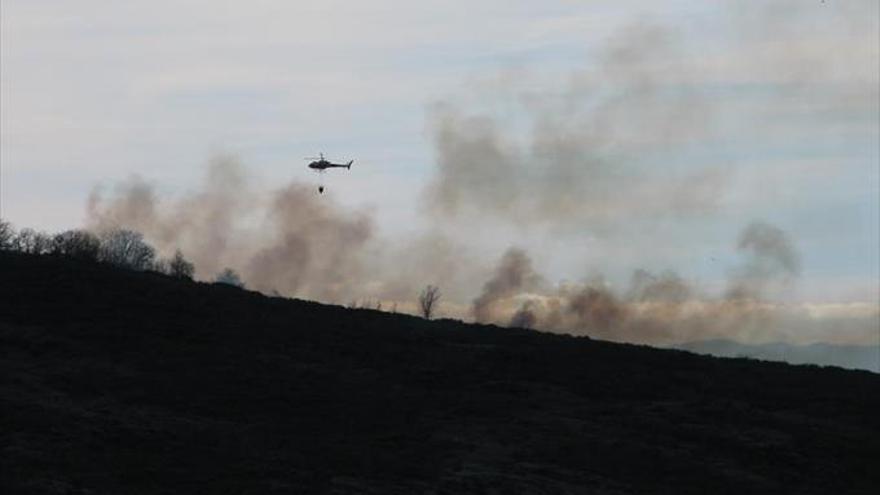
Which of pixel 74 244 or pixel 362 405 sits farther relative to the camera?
pixel 74 244

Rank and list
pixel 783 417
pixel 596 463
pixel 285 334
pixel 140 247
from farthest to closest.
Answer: pixel 140 247 → pixel 285 334 → pixel 783 417 → pixel 596 463

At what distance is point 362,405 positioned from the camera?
55500 mm

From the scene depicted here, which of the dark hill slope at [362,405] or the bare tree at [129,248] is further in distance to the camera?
the bare tree at [129,248]

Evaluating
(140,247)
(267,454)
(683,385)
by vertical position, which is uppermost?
(140,247)

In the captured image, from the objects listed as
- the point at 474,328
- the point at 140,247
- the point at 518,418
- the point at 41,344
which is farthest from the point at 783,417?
the point at 140,247

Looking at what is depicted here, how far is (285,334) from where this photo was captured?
6606cm

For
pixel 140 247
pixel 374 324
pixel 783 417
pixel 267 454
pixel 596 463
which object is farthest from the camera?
pixel 140 247

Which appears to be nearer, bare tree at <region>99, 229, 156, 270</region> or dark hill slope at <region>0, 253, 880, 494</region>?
dark hill slope at <region>0, 253, 880, 494</region>

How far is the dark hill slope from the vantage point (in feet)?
148

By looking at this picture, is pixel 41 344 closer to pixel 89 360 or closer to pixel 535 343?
pixel 89 360

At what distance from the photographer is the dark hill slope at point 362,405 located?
148ft

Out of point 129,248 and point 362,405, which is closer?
point 362,405

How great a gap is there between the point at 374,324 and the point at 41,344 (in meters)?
20.0

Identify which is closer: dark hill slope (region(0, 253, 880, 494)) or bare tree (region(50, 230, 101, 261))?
dark hill slope (region(0, 253, 880, 494))
